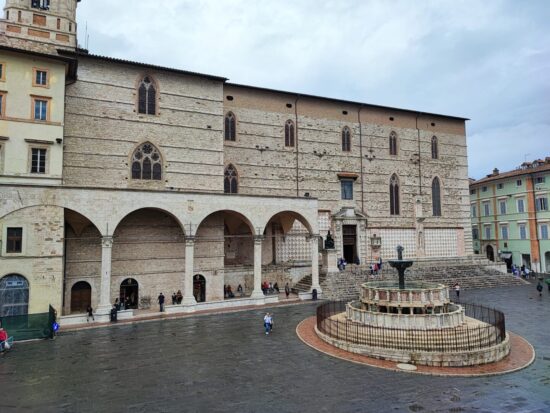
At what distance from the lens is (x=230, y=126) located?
29.6 meters

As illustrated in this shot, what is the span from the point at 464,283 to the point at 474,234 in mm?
20340

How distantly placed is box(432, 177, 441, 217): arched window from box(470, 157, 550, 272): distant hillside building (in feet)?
35.9

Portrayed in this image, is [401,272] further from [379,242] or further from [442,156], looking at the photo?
[442,156]

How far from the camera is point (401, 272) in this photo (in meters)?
17.0

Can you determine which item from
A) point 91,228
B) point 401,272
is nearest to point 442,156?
point 401,272

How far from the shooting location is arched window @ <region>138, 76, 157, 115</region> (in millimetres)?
25016

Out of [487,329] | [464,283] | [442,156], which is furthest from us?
[442,156]

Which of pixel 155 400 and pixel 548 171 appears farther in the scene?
pixel 548 171

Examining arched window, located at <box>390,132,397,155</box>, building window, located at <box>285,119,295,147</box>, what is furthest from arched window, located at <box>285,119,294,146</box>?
arched window, located at <box>390,132,397,155</box>

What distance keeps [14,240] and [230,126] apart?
1685 centimetres

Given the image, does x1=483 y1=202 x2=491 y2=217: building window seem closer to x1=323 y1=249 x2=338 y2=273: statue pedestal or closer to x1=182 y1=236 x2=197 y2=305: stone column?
x1=323 y1=249 x2=338 y2=273: statue pedestal

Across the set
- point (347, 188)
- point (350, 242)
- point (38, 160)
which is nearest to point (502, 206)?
point (347, 188)

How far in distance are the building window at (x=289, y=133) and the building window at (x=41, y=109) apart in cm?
1777

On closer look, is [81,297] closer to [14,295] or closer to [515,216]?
[14,295]
